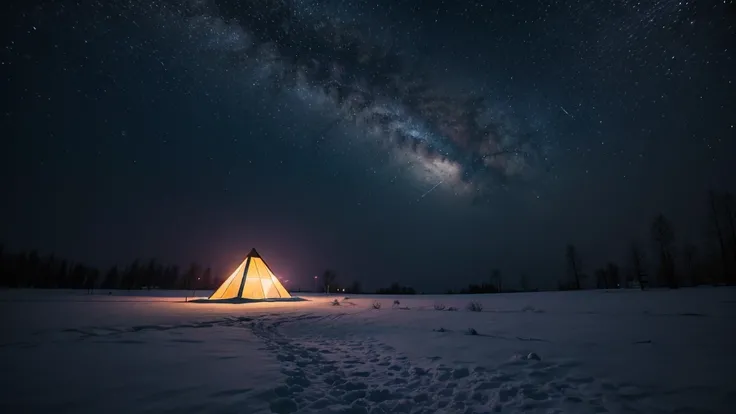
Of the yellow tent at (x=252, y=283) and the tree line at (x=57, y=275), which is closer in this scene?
the yellow tent at (x=252, y=283)

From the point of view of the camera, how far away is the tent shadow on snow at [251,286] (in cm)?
2077

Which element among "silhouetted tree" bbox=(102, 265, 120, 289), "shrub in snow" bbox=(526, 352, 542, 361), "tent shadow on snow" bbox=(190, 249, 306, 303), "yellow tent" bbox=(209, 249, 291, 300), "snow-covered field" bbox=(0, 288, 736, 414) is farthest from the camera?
"silhouetted tree" bbox=(102, 265, 120, 289)

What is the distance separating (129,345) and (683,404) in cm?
844

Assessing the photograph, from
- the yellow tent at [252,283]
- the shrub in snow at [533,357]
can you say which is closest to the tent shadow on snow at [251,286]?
the yellow tent at [252,283]

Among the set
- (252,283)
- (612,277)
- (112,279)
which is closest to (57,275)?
(112,279)

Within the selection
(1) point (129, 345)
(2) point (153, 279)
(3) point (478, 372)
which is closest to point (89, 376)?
(1) point (129, 345)

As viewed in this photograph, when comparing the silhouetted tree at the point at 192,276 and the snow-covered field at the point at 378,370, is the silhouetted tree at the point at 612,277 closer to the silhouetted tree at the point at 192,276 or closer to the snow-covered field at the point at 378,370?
the snow-covered field at the point at 378,370

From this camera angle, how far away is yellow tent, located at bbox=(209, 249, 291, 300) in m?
21.0

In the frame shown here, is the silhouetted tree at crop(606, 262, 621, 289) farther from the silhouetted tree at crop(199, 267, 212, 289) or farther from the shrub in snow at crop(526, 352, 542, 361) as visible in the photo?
the silhouetted tree at crop(199, 267, 212, 289)

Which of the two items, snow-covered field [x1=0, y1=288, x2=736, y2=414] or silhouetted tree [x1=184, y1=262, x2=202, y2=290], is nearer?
snow-covered field [x1=0, y1=288, x2=736, y2=414]

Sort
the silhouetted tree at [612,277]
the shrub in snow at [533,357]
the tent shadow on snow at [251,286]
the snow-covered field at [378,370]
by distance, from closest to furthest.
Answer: the snow-covered field at [378,370], the shrub in snow at [533,357], the tent shadow on snow at [251,286], the silhouetted tree at [612,277]

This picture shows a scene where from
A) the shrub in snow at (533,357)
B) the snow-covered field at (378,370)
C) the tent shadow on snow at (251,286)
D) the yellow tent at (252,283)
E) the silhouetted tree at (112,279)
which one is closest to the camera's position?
the snow-covered field at (378,370)

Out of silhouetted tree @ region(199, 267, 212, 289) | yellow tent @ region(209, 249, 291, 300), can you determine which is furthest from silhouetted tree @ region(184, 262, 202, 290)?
yellow tent @ region(209, 249, 291, 300)

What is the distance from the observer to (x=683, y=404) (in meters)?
3.07
